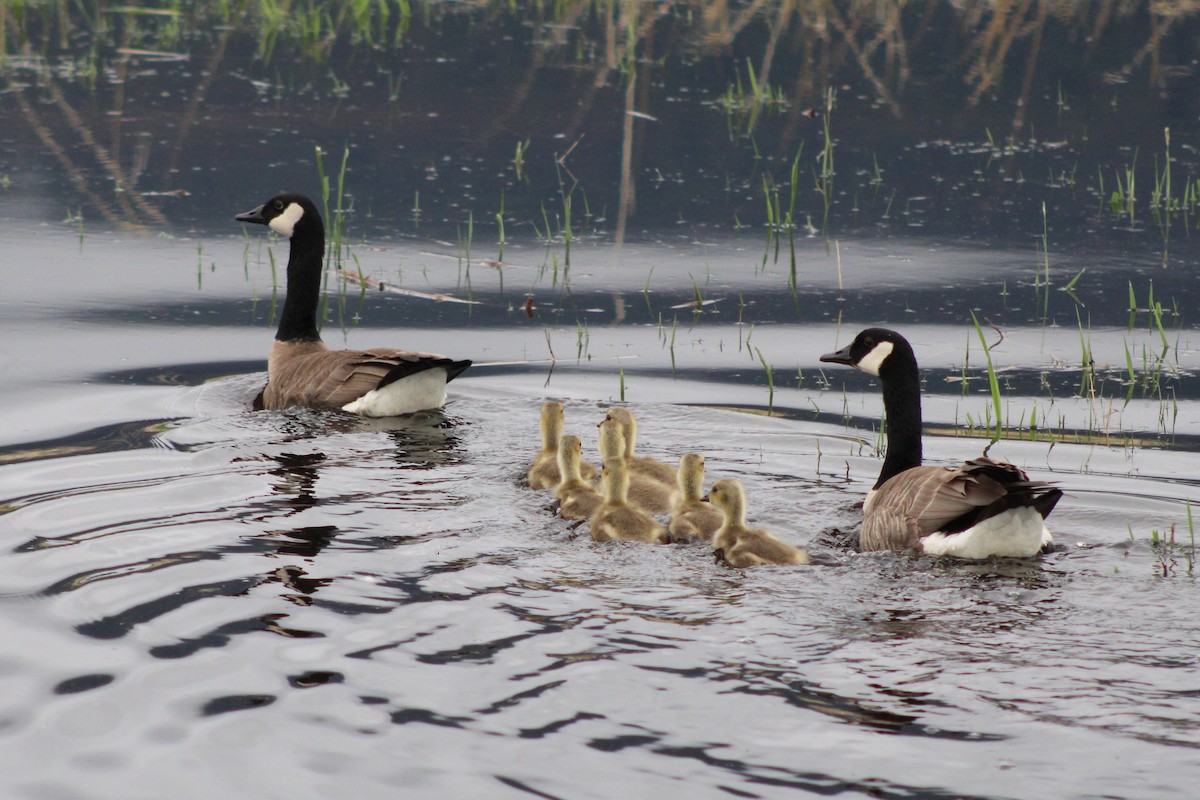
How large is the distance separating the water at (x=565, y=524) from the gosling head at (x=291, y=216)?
903 millimetres

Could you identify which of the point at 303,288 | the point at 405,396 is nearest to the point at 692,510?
the point at 405,396

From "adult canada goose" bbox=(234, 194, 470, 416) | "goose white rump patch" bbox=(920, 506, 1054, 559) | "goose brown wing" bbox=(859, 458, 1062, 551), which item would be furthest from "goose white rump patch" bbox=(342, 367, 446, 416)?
"goose white rump patch" bbox=(920, 506, 1054, 559)

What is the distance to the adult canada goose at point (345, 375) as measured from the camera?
9.16m

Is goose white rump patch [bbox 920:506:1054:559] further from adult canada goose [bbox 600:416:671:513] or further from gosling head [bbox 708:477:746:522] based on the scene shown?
adult canada goose [bbox 600:416:671:513]

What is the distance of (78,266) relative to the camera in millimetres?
12750

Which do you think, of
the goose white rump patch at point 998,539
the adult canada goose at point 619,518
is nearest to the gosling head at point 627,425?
the adult canada goose at point 619,518

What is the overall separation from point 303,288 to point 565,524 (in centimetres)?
389

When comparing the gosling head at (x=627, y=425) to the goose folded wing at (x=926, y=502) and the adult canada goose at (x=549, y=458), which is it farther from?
the goose folded wing at (x=926, y=502)

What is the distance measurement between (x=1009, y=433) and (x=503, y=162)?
908cm

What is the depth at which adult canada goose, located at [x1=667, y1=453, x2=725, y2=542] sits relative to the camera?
7.14 meters

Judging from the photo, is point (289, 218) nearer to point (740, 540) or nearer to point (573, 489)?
point (573, 489)

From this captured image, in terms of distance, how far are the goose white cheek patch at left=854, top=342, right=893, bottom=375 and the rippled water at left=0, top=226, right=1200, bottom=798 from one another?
636mm

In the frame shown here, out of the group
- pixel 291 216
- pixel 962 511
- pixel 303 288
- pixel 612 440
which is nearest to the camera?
pixel 962 511

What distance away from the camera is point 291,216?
35.1 ft
